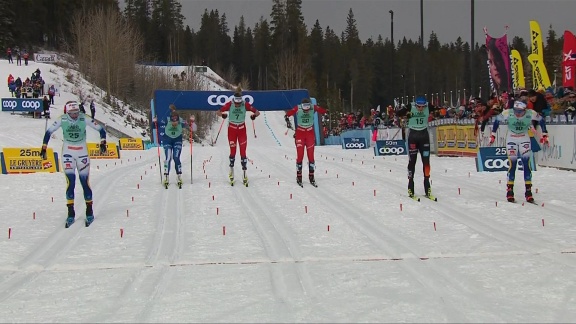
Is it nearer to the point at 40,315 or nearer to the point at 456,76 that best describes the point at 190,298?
the point at 40,315

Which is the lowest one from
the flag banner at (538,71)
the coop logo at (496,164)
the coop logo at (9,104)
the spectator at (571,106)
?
the coop logo at (496,164)

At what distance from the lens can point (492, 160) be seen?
16375 mm

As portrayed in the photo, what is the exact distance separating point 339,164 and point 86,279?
1476cm

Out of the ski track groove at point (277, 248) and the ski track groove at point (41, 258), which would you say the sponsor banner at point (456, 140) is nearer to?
the ski track groove at point (277, 248)

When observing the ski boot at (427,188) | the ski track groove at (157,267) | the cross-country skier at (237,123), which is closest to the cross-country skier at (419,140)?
the ski boot at (427,188)

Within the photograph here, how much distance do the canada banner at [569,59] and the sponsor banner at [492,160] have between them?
704cm

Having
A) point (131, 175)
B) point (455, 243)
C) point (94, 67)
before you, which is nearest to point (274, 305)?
point (455, 243)

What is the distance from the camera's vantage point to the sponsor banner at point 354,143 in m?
32.0

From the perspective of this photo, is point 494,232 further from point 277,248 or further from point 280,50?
point 280,50

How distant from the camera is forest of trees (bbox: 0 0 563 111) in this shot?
293 feet

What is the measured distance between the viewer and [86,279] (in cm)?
650

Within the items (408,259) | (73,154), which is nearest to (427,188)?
(408,259)

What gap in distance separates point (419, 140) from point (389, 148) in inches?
530

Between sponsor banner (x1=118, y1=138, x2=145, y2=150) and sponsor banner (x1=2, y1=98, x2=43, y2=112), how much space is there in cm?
1004
